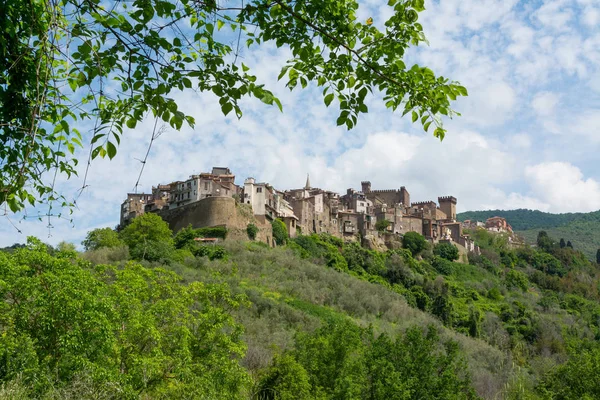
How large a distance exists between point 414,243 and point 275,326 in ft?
148

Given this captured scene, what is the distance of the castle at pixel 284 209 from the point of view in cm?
5388

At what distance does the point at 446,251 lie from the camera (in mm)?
77062

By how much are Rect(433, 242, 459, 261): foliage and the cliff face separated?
2974cm

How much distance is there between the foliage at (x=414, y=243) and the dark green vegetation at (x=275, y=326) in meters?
4.11

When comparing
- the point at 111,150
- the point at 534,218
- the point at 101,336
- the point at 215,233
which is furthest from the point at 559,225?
the point at 111,150

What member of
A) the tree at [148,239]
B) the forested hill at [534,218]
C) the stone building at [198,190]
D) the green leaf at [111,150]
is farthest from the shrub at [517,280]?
the forested hill at [534,218]

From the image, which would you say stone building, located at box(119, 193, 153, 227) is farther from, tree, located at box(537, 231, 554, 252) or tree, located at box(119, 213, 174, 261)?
tree, located at box(537, 231, 554, 252)

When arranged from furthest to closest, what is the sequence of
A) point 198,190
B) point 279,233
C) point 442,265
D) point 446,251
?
1. point 446,251
2. point 442,265
3. point 279,233
4. point 198,190

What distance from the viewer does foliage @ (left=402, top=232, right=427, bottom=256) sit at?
74850mm

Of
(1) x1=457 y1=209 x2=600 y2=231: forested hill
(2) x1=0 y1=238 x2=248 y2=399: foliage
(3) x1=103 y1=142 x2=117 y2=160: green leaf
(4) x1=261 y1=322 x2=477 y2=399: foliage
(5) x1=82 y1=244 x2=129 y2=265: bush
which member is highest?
(1) x1=457 y1=209 x2=600 y2=231: forested hill

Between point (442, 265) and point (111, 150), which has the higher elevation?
point (442, 265)

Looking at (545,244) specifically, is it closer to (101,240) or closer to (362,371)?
(101,240)

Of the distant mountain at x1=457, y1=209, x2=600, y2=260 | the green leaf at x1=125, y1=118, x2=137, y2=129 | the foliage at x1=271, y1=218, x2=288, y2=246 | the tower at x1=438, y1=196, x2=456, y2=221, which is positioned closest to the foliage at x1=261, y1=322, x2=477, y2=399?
the green leaf at x1=125, y1=118, x2=137, y2=129

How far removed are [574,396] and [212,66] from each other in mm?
22958
